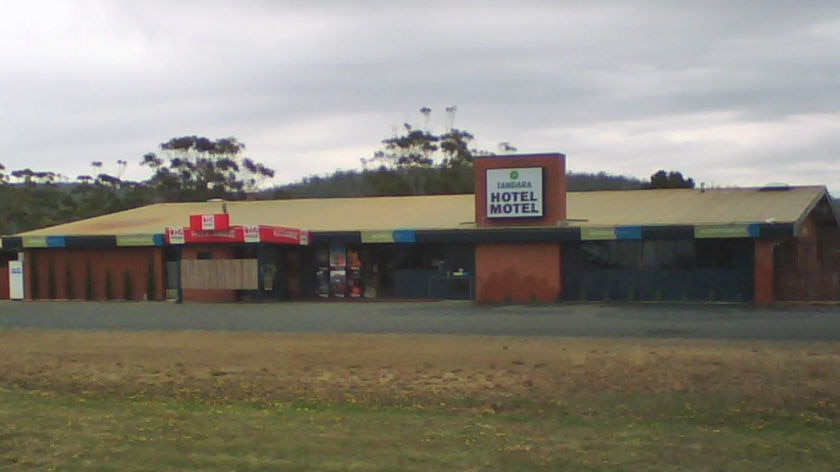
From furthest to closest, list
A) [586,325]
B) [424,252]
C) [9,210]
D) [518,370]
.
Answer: [9,210], [424,252], [586,325], [518,370]

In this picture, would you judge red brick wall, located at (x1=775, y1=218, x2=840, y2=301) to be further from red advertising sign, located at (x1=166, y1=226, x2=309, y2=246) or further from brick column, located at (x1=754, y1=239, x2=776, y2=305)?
red advertising sign, located at (x1=166, y1=226, x2=309, y2=246)

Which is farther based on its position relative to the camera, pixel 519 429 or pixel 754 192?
pixel 754 192

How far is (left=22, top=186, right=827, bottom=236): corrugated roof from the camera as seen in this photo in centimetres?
3638

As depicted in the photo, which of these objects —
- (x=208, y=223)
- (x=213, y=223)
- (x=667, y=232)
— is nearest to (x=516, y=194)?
(x=667, y=232)

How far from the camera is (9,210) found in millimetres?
78375

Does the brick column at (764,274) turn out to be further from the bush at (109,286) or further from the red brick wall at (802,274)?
the bush at (109,286)

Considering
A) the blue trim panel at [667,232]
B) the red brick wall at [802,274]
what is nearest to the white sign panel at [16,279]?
the blue trim panel at [667,232]

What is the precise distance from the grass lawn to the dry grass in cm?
5

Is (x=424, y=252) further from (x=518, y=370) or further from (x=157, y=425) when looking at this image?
(x=157, y=425)

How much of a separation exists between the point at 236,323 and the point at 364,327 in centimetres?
399

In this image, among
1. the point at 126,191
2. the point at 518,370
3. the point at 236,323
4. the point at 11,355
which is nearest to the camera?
the point at 518,370

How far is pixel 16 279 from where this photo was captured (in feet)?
142

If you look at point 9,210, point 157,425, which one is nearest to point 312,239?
point 157,425

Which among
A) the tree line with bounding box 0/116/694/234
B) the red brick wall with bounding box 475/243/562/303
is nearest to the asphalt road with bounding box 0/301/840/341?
the red brick wall with bounding box 475/243/562/303
